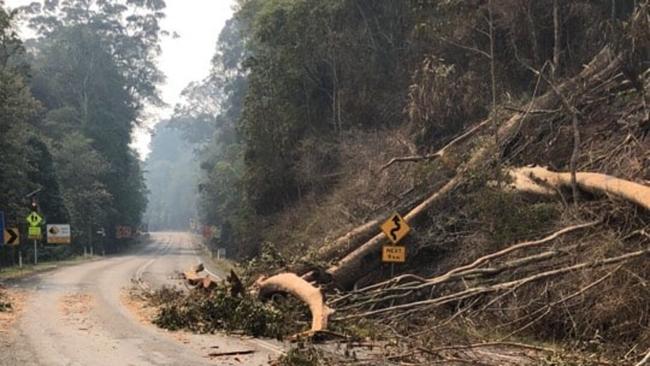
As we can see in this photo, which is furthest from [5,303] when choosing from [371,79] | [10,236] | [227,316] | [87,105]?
[87,105]

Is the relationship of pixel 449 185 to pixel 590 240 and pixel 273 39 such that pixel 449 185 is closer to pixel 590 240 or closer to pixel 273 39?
pixel 590 240

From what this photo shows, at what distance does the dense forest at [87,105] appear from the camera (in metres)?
43.0

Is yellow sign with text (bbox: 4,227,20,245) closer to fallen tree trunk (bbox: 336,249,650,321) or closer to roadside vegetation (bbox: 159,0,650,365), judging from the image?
roadside vegetation (bbox: 159,0,650,365)

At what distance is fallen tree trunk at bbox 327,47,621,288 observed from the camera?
1450 cm

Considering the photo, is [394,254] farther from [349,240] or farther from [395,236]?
[349,240]

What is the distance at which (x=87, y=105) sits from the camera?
54.4 m

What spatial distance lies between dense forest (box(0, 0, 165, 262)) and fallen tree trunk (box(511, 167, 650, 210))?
87.5 feet

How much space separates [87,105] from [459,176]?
153 ft

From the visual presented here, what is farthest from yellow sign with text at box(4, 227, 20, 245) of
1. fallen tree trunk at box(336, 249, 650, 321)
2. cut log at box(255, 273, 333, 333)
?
fallen tree trunk at box(336, 249, 650, 321)

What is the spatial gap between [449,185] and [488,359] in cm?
694

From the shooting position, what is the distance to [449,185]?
1476cm

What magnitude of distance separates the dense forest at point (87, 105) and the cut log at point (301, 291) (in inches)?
911

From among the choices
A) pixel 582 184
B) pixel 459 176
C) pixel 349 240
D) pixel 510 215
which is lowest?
pixel 349 240

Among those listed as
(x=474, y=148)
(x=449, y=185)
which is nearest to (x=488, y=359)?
(x=449, y=185)
